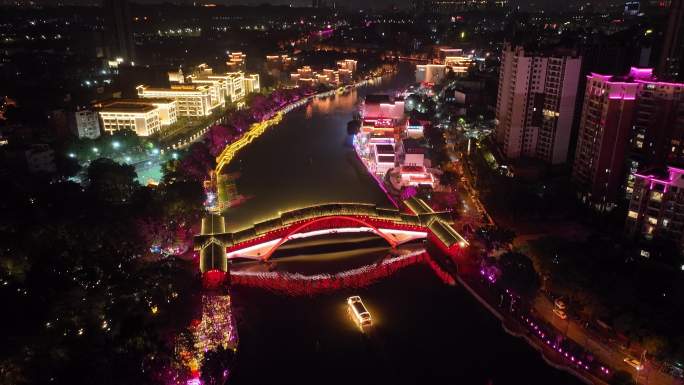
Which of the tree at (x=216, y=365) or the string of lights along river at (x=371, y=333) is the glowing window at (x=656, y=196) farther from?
the tree at (x=216, y=365)

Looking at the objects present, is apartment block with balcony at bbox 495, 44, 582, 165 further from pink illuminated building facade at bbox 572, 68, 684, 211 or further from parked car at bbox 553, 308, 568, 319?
parked car at bbox 553, 308, 568, 319

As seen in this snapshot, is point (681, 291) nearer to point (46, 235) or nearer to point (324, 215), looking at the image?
point (324, 215)

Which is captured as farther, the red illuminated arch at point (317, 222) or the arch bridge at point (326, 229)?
the red illuminated arch at point (317, 222)

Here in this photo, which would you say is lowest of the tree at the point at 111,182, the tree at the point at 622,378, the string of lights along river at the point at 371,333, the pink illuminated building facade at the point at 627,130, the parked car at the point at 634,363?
the string of lights along river at the point at 371,333

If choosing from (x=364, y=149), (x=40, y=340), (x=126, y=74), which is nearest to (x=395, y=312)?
(x=40, y=340)

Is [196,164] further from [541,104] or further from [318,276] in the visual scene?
[541,104]

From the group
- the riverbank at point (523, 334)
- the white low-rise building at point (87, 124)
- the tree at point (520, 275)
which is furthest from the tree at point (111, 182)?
the tree at point (520, 275)
